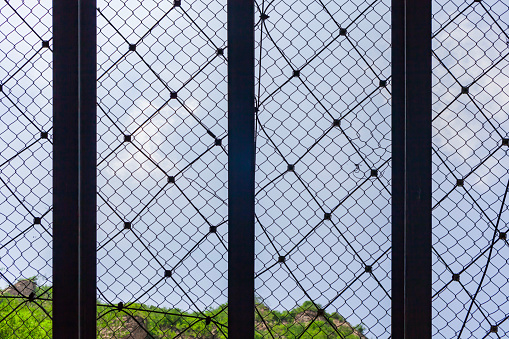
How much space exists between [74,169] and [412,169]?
3.48 feet

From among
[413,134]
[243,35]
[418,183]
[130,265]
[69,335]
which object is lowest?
[69,335]

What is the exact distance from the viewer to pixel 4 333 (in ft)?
4.02

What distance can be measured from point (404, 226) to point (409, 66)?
0.50 metres

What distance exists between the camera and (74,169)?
119 cm

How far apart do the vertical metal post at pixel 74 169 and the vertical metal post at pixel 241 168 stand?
44cm

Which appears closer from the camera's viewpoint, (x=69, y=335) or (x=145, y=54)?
(x=69, y=335)

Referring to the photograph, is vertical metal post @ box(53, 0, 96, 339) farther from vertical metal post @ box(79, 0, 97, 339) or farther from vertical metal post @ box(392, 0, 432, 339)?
vertical metal post @ box(392, 0, 432, 339)

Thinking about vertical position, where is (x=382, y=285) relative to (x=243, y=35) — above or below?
below

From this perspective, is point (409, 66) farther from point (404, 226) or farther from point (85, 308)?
point (85, 308)

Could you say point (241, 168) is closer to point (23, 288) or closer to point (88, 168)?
point (88, 168)

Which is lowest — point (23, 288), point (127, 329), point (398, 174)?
point (127, 329)

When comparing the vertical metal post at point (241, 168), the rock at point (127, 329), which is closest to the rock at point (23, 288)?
the rock at point (127, 329)

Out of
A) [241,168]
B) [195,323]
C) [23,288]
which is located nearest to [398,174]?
[241,168]

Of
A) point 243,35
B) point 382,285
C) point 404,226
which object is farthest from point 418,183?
point 243,35
